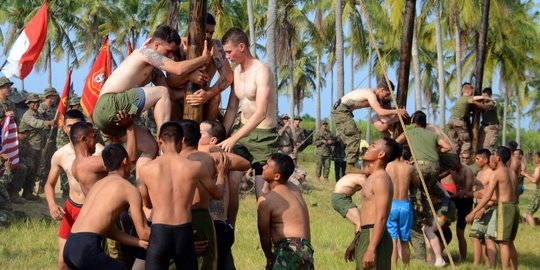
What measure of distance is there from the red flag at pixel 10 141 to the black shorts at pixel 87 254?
8399 mm

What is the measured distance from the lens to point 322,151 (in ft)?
96.6

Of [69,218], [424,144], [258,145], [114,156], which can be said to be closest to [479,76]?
[424,144]

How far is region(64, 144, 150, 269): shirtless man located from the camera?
7.27 metres

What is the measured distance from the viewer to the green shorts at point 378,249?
8711 mm

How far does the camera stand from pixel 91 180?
9125 millimetres

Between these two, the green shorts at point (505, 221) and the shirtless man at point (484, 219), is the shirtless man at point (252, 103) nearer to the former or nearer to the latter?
the shirtless man at point (484, 219)

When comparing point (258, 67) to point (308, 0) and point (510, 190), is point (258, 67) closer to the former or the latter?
point (510, 190)

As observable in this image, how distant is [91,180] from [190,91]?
6.05ft

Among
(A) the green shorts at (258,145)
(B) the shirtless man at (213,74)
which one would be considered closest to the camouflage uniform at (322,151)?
(A) the green shorts at (258,145)

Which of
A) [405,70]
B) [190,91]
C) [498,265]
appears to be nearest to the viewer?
[190,91]

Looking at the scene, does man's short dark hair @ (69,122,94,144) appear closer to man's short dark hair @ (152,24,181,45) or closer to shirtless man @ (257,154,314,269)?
man's short dark hair @ (152,24,181,45)

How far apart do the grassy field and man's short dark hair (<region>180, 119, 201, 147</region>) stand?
171 inches

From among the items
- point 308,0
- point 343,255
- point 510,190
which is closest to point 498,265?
point 510,190

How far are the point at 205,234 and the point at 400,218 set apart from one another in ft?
16.6
